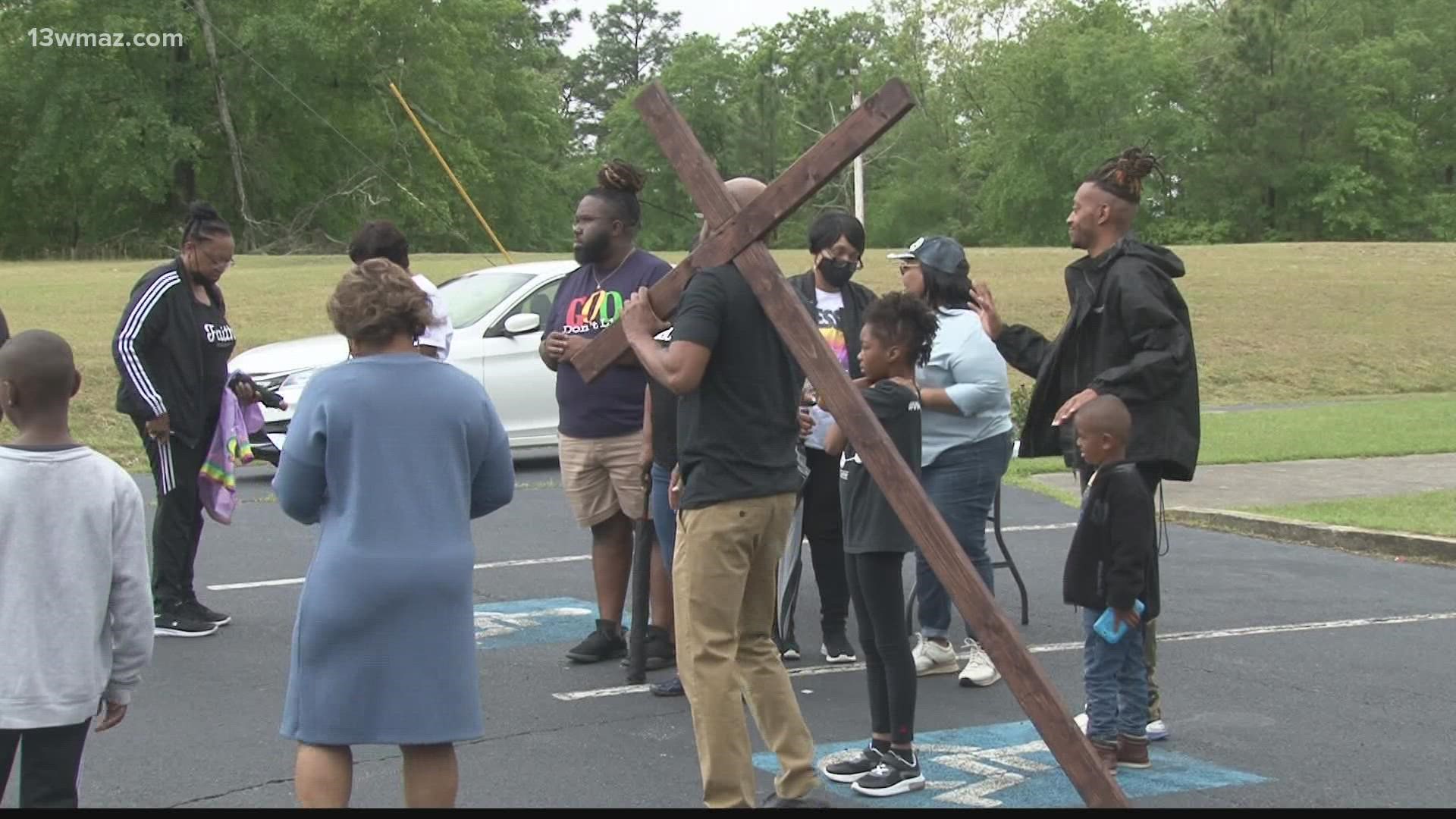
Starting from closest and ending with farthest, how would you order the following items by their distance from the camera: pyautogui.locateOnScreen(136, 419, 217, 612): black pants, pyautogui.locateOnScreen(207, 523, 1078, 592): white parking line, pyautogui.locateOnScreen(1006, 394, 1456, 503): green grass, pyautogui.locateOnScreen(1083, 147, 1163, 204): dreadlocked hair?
1. pyautogui.locateOnScreen(1083, 147, 1163, 204): dreadlocked hair
2. pyautogui.locateOnScreen(136, 419, 217, 612): black pants
3. pyautogui.locateOnScreen(207, 523, 1078, 592): white parking line
4. pyautogui.locateOnScreen(1006, 394, 1456, 503): green grass

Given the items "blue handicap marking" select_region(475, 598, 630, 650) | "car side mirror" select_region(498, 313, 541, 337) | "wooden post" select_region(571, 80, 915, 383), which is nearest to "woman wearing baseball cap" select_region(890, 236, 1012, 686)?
"blue handicap marking" select_region(475, 598, 630, 650)

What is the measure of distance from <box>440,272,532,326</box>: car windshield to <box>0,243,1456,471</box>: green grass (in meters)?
3.19

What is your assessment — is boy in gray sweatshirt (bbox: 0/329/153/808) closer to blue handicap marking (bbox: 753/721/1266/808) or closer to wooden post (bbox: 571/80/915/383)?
wooden post (bbox: 571/80/915/383)

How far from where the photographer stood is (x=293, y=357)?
13.9 metres

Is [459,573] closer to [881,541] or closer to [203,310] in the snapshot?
[881,541]

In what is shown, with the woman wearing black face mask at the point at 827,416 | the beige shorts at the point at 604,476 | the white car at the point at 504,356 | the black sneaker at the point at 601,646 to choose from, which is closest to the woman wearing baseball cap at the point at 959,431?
the woman wearing black face mask at the point at 827,416

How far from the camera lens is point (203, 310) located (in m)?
7.62

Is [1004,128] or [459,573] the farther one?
[1004,128]

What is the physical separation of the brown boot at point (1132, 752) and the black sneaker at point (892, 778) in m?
0.74

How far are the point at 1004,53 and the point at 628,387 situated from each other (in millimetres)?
75457

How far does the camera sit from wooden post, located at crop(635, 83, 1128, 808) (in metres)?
4.03

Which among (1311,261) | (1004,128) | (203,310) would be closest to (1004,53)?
(1004,128)

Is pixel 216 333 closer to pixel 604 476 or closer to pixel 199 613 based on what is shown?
pixel 199 613
